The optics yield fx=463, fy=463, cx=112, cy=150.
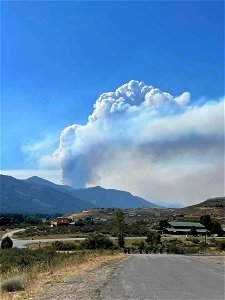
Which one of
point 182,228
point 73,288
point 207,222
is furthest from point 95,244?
point 207,222

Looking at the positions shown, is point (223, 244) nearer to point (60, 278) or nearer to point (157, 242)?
point (157, 242)

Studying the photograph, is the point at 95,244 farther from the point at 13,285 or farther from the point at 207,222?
the point at 207,222

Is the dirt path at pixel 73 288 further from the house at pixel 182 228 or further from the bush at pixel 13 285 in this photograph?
the house at pixel 182 228

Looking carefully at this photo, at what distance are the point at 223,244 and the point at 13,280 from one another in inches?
2282

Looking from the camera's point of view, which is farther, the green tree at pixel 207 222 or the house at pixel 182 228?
the green tree at pixel 207 222

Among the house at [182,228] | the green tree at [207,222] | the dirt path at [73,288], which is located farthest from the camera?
the green tree at [207,222]

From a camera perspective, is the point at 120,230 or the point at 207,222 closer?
the point at 120,230

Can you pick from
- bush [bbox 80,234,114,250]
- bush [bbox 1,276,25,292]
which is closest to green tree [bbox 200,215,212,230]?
bush [bbox 80,234,114,250]

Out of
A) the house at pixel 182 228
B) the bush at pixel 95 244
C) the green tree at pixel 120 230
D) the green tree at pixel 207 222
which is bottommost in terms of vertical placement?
the bush at pixel 95 244

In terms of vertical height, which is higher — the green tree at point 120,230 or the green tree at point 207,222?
the green tree at point 207,222

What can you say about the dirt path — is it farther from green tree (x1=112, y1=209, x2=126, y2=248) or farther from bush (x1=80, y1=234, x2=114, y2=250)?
green tree (x1=112, y1=209, x2=126, y2=248)

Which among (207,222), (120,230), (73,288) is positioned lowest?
(73,288)

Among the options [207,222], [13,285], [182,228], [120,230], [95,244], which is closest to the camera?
[13,285]

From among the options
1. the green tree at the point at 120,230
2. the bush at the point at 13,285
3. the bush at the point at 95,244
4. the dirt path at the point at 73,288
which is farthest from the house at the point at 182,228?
the bush at the point at 13,285
